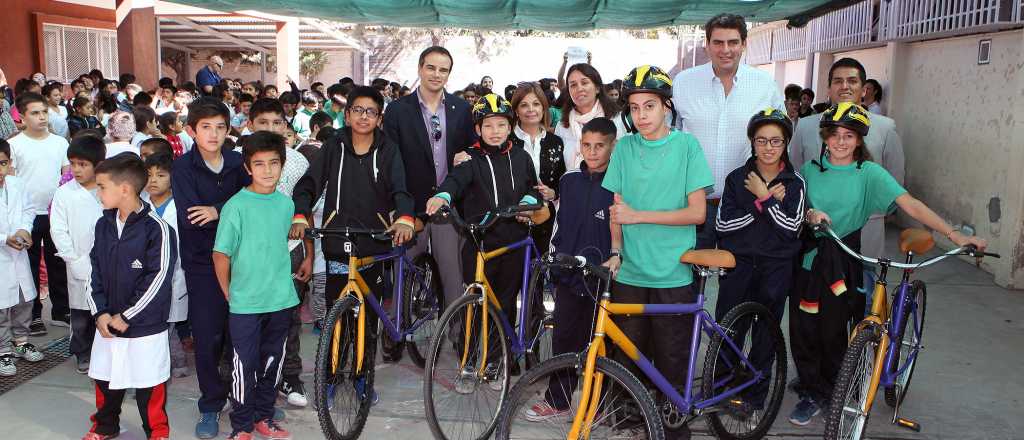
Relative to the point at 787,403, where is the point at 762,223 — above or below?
above

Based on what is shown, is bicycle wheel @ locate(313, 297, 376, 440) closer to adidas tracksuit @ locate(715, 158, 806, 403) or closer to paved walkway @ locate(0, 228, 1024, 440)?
paved walkway @ locate(0, 228, 1024, 440)

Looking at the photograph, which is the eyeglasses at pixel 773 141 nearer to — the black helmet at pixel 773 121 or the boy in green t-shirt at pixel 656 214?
the black helmet at pixel 773 121

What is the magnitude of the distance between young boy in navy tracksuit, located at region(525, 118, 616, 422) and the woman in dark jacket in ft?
2.59

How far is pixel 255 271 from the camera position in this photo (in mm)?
3826

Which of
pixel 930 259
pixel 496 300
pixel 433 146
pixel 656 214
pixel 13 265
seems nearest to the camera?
pixel 930 259

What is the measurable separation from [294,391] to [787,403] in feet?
8.81

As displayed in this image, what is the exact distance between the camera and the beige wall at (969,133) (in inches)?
290

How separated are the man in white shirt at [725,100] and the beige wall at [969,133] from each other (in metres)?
3.95

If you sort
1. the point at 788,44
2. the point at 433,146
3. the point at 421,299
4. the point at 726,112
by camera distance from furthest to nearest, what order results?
the point at 788,44
the point at 433,146
the point at 421,299
the point at 726,112

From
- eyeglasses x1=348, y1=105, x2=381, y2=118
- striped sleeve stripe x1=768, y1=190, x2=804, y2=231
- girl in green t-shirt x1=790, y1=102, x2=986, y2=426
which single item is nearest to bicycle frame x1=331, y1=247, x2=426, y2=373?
eyeglasses x1=348, y1=105, x2=381, y2=118

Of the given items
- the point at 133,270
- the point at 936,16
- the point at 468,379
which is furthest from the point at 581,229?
the point at 936,16

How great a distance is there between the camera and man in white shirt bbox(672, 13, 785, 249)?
14.9ft

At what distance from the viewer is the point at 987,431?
4254mm

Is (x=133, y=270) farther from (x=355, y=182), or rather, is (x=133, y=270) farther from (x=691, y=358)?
(x=691, y=358)
